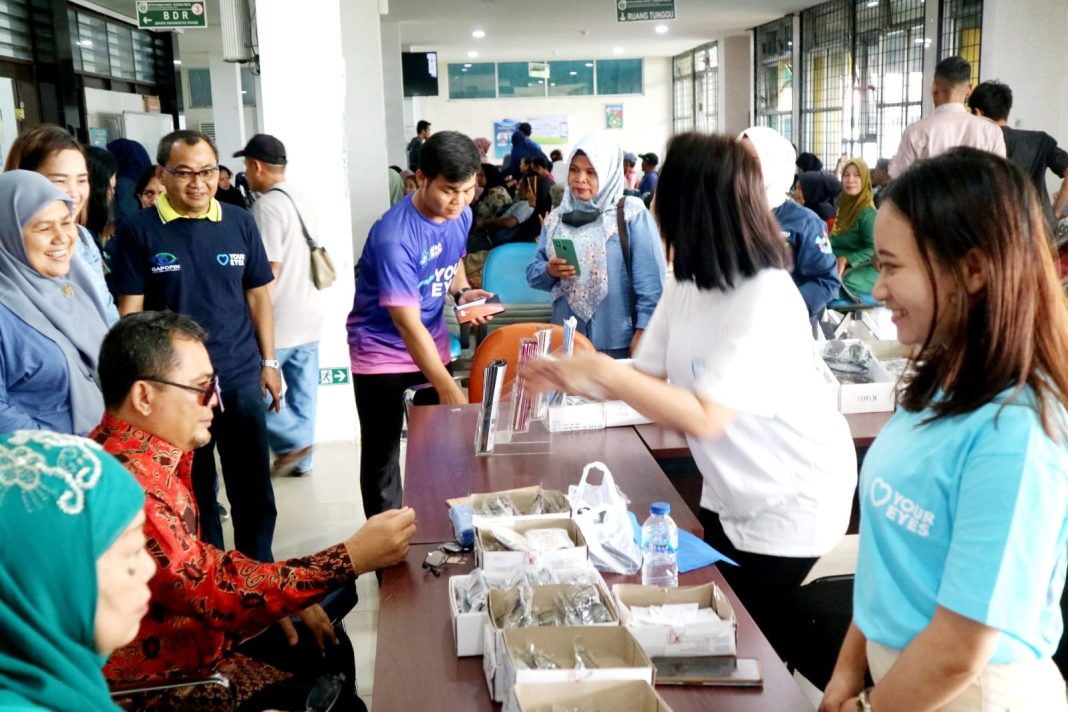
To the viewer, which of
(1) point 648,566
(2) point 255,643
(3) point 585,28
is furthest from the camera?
(3) point 585,28

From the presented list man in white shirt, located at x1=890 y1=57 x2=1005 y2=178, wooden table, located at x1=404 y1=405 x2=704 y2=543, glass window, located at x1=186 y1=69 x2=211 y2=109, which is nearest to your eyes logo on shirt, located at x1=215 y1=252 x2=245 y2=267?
wooden table, located at x1=404 y1=405 x2=704 y2=543

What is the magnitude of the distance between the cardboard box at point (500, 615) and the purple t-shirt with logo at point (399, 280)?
5.74 feet

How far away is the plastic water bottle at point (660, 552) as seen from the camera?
6.52 ft

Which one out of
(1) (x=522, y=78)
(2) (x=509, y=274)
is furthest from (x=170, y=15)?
(1) (x=522, y=78)

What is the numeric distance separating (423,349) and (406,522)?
49.5 inches

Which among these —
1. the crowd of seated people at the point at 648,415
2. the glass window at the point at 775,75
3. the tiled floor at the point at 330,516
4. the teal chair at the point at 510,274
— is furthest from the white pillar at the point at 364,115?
the glass window at the point at 775,75

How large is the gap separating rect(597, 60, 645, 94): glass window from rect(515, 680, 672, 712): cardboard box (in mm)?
22967

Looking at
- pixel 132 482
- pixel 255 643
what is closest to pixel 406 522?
pixel 255 643

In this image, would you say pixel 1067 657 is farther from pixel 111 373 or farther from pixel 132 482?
pixel 111 373

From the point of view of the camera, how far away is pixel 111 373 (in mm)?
2088

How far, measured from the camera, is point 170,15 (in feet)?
31.2

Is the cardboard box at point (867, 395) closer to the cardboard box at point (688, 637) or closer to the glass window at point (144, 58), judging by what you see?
the cardboard box at point (688, 637)

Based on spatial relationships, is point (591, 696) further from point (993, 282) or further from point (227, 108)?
point (227, 108)

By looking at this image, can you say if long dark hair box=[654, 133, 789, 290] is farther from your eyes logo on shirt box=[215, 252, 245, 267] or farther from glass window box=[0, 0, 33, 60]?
glass window box=[0, 0, 33, 60]
